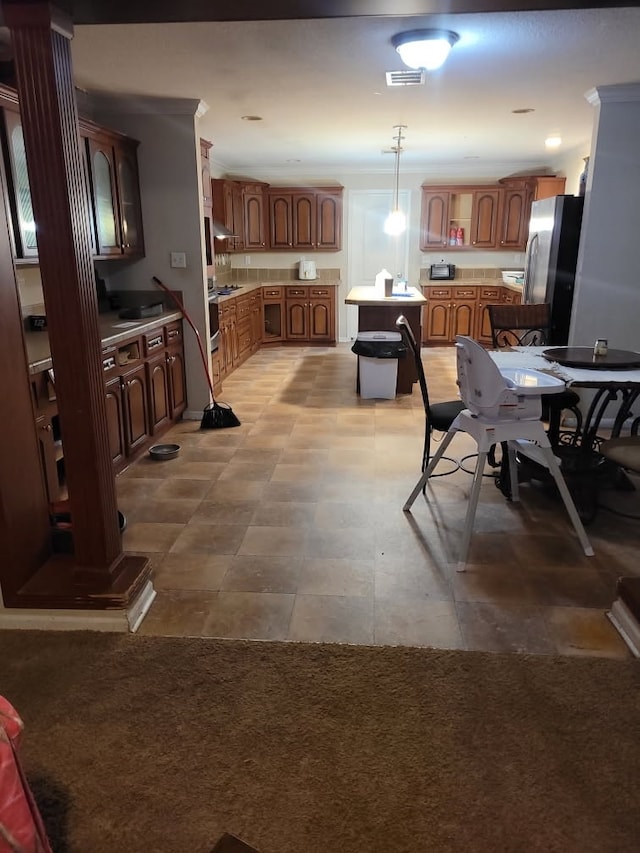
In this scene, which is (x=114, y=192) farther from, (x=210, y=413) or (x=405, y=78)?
(x=405, y=78)

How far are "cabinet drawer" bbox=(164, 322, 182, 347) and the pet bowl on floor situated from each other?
830 mm

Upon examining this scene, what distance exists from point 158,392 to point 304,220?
187 inches

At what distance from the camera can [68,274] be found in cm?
207

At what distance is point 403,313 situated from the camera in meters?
5.75

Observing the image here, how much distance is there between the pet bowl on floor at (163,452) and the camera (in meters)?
4.14

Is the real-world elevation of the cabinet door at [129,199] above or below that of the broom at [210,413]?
above

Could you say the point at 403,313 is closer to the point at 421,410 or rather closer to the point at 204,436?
the point at 421,410

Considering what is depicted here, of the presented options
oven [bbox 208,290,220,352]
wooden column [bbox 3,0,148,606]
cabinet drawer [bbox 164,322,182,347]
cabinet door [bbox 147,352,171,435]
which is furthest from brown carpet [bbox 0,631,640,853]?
oven [bbox 208,290,220,352]

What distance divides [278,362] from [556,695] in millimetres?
5749

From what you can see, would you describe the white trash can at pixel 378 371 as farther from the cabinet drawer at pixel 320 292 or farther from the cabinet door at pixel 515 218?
the cabinet door at pixel 515 218

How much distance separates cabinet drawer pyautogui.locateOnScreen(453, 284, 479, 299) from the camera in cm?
809

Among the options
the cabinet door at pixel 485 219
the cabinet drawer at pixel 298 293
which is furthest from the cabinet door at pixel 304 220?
the cabinet door at pixel 485 219

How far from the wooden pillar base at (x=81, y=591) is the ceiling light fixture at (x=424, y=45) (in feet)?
8.95

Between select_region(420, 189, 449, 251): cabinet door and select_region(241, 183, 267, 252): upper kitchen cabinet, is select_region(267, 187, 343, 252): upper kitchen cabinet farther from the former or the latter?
select_region(420, 189, 449, 251): cabinet door
